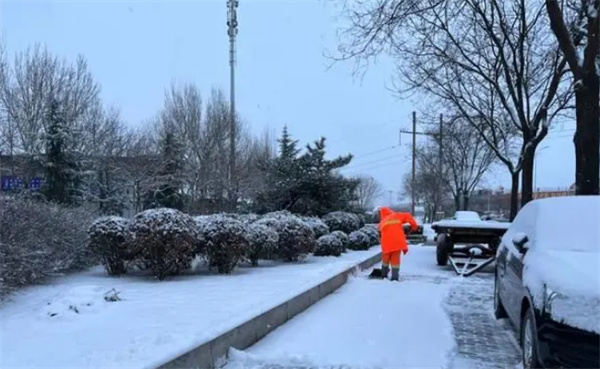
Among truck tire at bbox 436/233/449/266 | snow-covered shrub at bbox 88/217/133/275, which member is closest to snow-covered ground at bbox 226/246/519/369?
snow-covered shrub at bbox 88/217/133/275

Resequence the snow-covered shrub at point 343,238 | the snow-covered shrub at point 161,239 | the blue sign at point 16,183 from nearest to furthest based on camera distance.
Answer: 1. the snow-covered shrub at point 161,239
2. the snow-covered shrub at point 343,238
3. the blue sign at point 16,183

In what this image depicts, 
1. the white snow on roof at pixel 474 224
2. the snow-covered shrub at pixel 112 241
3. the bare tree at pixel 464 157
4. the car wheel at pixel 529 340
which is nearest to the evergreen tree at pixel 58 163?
the snow-covered shrub at pixel 112 241

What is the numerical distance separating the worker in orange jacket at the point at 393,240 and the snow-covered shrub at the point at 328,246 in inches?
108

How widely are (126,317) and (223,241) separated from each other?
12.7 ft

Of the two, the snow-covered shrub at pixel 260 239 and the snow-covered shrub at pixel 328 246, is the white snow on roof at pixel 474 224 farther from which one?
the snow-covered shrub at pixel 260 239

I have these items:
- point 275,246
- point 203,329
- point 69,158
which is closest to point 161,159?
point 69,158

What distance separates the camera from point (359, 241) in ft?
60.1

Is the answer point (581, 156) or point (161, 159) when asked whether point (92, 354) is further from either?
point (161, 159)

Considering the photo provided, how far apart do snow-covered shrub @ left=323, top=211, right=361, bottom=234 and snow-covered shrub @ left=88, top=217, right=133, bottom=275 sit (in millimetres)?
11277

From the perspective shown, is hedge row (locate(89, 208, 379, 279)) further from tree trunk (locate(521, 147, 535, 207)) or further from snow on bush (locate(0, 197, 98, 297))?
tree trunk (locate(521, 147, 535, 207))

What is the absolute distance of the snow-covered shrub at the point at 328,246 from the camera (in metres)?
14.9

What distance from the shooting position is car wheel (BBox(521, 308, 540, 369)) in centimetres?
484

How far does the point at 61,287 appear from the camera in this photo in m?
8.30

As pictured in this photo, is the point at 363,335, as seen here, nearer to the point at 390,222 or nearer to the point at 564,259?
the point at 564,259
